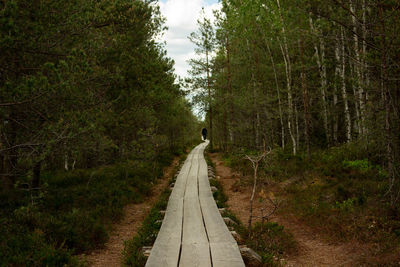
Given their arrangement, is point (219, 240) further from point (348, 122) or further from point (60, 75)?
point (348, 122)

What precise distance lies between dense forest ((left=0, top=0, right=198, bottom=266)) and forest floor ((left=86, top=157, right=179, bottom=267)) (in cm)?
31

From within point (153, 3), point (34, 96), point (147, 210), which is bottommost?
point (147, 210)

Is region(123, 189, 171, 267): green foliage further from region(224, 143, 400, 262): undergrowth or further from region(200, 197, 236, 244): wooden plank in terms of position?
region(224, 143, 400, 262): undergrowth

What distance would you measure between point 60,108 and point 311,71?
14.9 metres

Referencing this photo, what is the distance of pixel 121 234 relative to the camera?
25.5 feet

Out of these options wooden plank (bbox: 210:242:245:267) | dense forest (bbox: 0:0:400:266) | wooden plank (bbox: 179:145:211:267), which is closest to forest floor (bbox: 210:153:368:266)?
dense forest (bbox: 0:0:400:266)

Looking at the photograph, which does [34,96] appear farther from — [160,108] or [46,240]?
[160,108]

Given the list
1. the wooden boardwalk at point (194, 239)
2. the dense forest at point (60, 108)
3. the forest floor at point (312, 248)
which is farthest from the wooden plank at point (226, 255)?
the dense forest at point (60, 108)

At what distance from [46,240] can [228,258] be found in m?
4.25

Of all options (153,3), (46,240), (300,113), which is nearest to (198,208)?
(46,240)

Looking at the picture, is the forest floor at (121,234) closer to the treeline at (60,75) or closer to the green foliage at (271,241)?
the treeline at (60,75)

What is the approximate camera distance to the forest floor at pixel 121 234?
5952 millimetres

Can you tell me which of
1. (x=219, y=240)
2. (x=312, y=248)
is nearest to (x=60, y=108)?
(x=219, y=240)

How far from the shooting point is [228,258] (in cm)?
462
